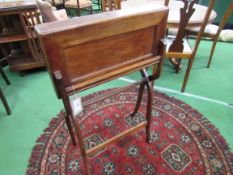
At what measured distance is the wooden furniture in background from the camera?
199cm

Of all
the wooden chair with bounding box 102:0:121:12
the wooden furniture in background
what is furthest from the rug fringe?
the wooden chair with bounding box 102:0:121:12

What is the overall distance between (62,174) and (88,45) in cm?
102

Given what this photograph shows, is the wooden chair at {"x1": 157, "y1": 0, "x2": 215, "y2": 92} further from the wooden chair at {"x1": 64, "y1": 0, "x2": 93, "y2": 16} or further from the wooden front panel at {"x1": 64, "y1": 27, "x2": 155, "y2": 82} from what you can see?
the wooden chair at {"x1": 64, "y1": 0, "x2": 93, "y2": 16}

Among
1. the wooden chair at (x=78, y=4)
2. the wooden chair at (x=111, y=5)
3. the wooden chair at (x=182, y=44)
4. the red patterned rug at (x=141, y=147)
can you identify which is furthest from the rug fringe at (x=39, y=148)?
the wooden chair at (x=78, y=4)

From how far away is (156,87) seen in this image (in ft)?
7.09

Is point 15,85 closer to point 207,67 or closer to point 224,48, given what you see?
point 207,67

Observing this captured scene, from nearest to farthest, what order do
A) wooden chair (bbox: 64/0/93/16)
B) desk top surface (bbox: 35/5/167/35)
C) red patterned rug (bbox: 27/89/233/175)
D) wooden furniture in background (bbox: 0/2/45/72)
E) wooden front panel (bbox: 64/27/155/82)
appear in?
desk top surface (bbox: 35/5/167/35)
wooden front panel (bbox: 64/27/155/82)
red patterned rug (bbox: 27/89/233/175)
wooden furniture in background (bbox: 0/2/45/72)
wooden chair (bbox: 64/0/93/16)

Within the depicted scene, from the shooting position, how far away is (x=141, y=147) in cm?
149

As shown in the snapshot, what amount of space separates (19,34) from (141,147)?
202 centimetres

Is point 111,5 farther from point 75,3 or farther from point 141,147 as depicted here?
point 75,3

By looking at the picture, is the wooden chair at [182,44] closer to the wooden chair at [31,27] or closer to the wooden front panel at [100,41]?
the wooden front panel at [100,41]

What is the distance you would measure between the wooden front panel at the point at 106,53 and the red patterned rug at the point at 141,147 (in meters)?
0.83

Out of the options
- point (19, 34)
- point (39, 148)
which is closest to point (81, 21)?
point (39, 148)

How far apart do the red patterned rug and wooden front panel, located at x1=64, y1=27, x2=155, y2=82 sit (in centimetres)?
83
